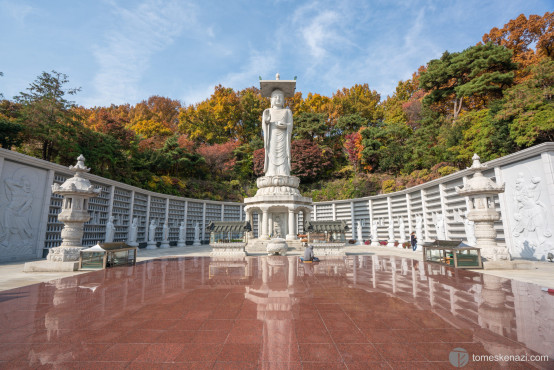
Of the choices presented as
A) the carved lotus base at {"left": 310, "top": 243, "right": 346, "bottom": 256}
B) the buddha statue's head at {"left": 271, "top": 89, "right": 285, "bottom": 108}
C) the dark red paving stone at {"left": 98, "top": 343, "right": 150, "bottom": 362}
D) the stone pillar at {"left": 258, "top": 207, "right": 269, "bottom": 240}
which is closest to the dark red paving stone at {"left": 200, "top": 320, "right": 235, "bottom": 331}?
the dark red paving stone at {"left": 98, "top": 343, "right": 150, "bottom": 362}

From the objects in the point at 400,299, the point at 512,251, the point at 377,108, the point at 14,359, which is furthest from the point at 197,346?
the point at 377,108

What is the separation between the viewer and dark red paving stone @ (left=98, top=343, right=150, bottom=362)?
2.88 metres

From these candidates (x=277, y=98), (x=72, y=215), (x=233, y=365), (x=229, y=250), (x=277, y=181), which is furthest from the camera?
(x=277, y=98)

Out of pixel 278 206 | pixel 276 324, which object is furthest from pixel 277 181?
pixel 276 324

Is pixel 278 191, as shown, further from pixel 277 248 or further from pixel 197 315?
pixel 197 315

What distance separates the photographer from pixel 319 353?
118 inches

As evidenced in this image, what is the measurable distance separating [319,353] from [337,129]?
34.2 meters

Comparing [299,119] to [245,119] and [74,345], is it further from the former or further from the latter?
[74,345]

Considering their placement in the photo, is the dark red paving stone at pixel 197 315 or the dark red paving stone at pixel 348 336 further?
the dark red paving stone at pixel 197 315

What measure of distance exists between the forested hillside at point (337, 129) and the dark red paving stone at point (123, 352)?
18472 millimetres

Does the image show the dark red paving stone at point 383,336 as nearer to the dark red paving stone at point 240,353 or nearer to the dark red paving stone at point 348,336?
the dark red paving stone at point 348,336

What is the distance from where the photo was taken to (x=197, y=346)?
10.4 ft

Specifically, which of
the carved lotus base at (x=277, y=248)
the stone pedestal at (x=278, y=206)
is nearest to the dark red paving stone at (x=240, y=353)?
the carved lotus base at (x=277, y=248)

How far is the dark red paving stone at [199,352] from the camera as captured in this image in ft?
9.39
